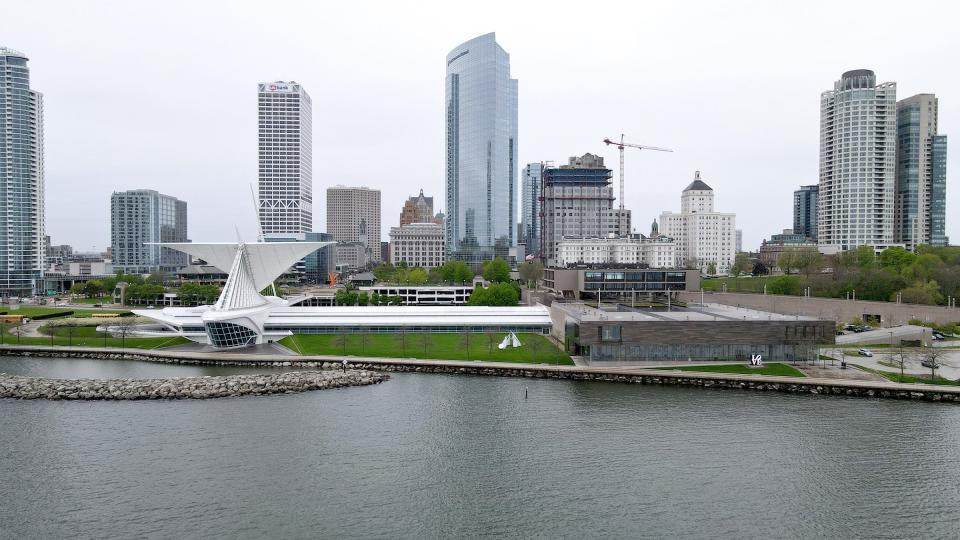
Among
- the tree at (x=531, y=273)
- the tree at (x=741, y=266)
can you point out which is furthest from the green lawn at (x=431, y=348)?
the tree at (x=741, y=266)

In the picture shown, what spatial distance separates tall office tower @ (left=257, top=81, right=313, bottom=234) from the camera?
158m

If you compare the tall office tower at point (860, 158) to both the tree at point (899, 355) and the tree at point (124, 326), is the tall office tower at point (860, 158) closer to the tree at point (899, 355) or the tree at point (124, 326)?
the tree at point (899, 355)

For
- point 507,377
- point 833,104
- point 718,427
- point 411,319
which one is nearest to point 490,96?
point 833,104

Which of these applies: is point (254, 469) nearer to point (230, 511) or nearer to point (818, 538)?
point (230, 511)

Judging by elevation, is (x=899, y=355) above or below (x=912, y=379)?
above

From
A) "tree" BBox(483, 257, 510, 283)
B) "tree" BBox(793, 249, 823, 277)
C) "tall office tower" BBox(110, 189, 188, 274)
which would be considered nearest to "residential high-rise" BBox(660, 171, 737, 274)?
"tree" BBox(793, 249, 823, 277)

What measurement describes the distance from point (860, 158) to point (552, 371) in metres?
125

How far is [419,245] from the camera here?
7712 inches

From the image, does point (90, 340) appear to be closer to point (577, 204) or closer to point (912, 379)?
point (912, 379)

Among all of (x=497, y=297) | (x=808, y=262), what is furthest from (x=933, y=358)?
(x=808, y=262)

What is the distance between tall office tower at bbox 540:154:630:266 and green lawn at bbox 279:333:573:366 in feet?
403

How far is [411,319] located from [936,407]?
45.2 meters

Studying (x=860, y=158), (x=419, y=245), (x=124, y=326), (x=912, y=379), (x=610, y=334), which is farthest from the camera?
(x=419, y=245)

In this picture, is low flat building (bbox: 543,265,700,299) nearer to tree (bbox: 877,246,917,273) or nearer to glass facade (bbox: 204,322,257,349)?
tree (bbox: 877,246,917,273)
